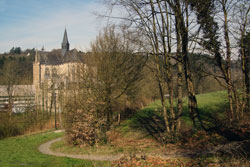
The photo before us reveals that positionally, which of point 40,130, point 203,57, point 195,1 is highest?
point 195,1

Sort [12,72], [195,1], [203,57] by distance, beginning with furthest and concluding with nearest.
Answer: [12,72] < [203,57] < [195,1]

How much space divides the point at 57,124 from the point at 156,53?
67.9 ft

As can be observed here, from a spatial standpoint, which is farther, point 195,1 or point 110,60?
point 110,60

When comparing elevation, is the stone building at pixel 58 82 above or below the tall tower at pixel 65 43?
below

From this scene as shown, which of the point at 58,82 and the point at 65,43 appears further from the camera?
the point at 65,43

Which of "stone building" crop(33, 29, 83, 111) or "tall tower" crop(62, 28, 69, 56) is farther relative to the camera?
"tall tower" crop(62, 28, 69, 56)

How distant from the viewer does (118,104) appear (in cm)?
1939

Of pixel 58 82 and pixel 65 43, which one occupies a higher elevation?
pixel 65 43

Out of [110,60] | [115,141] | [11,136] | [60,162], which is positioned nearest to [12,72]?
[11,136]

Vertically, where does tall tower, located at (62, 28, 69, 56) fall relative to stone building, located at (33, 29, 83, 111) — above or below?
above

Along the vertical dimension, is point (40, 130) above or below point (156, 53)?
below

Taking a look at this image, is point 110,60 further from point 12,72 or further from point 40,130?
point 12,72

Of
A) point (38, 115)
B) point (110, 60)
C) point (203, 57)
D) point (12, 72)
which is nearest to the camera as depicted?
point (203, 57)

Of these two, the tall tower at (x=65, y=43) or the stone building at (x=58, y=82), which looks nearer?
the stone building at (x=58, y=82)
